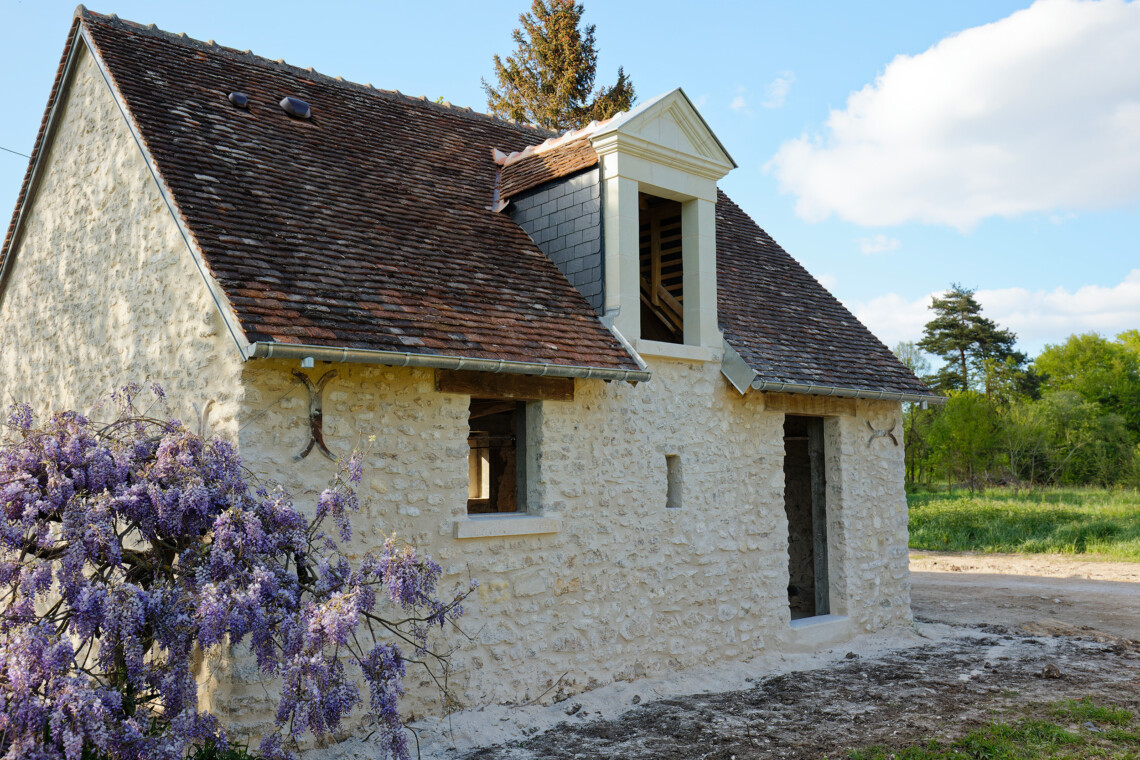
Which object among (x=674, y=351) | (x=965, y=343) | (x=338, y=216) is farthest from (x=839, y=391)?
(x=965, y=343)

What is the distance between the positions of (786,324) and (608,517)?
366cm

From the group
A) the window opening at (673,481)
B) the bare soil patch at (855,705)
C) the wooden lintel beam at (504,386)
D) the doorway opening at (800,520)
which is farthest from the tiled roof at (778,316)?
the bare soil patch at (855,705)

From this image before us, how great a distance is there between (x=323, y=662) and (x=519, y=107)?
63.0 feet

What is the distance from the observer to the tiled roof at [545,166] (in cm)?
810

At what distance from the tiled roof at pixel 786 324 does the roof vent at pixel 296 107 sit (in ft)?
15.1

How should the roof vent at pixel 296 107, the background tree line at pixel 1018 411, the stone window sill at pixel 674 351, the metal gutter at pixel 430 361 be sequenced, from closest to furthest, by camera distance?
the metal gutter at pixel 430 361 < the stone window sill at pixel 674 351 < the roof vent at pixel 296 107 < the background tree line at pixel 1018 411

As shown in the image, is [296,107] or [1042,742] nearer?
[1042,742]

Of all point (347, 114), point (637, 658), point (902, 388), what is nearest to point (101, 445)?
point (637, 658)

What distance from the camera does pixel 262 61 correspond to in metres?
9.21

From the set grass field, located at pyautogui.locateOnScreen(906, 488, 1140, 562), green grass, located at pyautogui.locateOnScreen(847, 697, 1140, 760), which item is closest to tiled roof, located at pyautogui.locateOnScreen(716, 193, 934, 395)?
green grass, located at pyautogui.locateOnScreen(847, 697, 1140, 760)

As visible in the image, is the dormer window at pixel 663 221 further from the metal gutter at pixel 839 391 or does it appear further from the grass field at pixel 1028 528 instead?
the grass field at pixel 1028 528

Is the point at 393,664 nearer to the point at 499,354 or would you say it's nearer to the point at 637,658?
the point at 499,354

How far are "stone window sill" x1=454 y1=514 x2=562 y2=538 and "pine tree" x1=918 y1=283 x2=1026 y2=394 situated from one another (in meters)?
39.0

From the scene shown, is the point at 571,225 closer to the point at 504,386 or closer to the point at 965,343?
the point at 504,386
